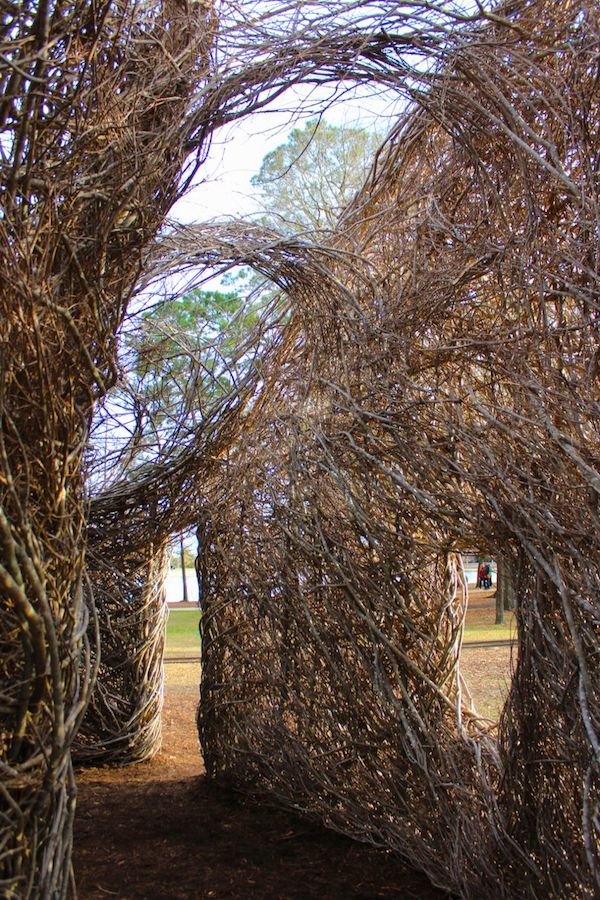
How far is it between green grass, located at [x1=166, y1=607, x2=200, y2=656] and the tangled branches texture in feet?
26.7

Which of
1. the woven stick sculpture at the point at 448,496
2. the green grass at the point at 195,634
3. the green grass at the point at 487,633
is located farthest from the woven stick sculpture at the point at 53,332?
the green grass at the point at 487,633

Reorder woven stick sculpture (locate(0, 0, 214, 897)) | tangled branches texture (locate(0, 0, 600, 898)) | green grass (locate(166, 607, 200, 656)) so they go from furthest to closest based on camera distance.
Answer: green grass (locate(166, 607, 200, 656)) → tangled branches texture (locate(0, 0, 600, 898)) → woven stick sculpture (locate(0, 0, 214, 897))

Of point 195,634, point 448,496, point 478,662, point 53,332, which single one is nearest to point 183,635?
point 195,634

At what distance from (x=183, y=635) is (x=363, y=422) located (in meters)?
13.2

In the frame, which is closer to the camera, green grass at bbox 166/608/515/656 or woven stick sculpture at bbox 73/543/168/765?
woven stick sculpture at bbox 73/543/168/765

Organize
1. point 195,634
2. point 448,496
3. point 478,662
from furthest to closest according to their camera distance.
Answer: point 195,634 → point 478,662 → point 448,496

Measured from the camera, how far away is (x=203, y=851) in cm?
450

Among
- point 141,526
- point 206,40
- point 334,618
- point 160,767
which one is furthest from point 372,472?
point 160,767

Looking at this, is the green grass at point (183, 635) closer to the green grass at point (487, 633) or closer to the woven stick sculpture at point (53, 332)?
the green grass at point (487, 633)

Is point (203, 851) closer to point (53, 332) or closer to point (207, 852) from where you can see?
point (207, 852)

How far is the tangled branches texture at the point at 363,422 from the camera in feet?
7.95

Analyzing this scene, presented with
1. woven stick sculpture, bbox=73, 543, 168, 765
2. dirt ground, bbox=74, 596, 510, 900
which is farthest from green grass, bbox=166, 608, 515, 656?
dirt ground, bbox=74, 596, 510, 900

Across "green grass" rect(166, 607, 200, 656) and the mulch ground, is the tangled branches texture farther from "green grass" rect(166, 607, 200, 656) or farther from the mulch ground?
"green grass" rect(166, 607, 200, 656)

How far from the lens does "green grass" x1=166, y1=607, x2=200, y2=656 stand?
1304cm
